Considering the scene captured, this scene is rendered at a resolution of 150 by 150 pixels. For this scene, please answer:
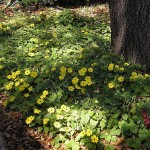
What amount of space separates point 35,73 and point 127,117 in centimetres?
163

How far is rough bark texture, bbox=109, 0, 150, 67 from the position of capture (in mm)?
4637

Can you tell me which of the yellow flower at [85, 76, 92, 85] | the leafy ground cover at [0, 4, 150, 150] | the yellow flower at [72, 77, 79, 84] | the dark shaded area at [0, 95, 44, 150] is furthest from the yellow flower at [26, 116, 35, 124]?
the yellow flower at [85, 76, 92, 85]

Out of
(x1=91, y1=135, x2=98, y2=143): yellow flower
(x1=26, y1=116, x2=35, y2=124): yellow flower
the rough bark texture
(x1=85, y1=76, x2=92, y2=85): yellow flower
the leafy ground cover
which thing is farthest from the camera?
the rough bark texture

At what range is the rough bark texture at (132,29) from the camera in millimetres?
4637

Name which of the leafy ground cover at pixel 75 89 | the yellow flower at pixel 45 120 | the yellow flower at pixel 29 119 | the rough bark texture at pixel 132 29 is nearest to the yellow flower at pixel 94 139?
the leafy ground cover at pixel 75 89

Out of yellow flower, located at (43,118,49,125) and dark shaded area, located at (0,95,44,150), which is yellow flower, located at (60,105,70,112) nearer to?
yellow flower, located at (43,118,49,125)

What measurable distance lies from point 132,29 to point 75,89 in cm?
133

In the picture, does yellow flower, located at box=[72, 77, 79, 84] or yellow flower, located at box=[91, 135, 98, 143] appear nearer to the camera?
yellow flower, located at box=[91, 135, 98, 143]

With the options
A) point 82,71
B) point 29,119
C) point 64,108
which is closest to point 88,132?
point 64,108

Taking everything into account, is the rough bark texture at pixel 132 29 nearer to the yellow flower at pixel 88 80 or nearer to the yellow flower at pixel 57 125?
the yellow flower at pixel 88 80

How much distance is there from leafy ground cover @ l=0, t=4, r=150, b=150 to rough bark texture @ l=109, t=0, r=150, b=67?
6.8 inches

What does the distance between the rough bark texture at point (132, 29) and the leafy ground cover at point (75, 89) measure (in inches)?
6.8

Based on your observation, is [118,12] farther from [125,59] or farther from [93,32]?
[93,32]

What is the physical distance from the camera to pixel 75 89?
452 centimetres
